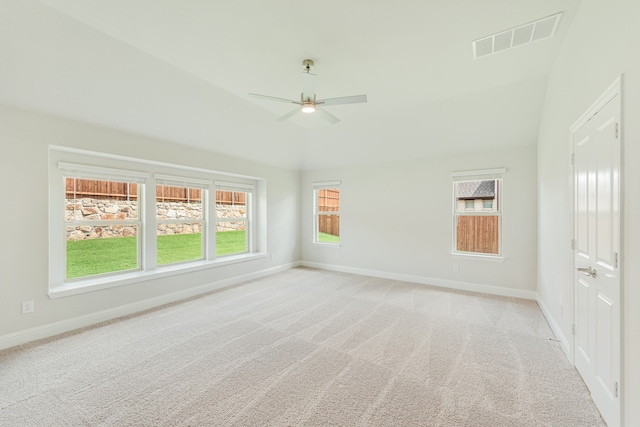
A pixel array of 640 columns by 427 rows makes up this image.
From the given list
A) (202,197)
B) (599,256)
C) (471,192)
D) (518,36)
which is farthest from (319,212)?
(599,256)

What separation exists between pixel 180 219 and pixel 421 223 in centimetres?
442

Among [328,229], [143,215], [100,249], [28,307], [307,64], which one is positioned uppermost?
[307,64]

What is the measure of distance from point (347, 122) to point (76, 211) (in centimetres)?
419

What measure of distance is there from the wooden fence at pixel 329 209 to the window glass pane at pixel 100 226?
3.82 m

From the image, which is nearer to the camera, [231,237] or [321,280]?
[321,280]

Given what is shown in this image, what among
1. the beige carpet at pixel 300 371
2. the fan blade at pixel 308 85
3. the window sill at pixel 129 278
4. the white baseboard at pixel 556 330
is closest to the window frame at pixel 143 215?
the window sill at pixel 129 278

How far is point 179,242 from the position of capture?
15.3 feet

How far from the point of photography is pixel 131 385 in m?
2.10

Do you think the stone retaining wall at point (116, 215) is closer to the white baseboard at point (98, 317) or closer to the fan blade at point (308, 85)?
the white baseboard at point (98, 317)

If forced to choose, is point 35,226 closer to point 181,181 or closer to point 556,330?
point 181,181

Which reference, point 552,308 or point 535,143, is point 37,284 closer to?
point 552,308

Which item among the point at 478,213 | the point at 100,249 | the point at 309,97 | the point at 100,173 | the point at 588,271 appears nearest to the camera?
the point at 588,271

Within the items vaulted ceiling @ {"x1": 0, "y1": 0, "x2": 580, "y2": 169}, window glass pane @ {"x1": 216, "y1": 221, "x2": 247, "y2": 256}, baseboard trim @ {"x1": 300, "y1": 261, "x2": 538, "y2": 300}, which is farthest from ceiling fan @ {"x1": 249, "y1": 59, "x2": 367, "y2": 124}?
baseboard trim @ {"x1": 300, "y1": 261, "x2": 538, "y2": 300}

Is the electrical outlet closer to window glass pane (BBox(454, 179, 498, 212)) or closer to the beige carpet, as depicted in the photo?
the beige carpet
